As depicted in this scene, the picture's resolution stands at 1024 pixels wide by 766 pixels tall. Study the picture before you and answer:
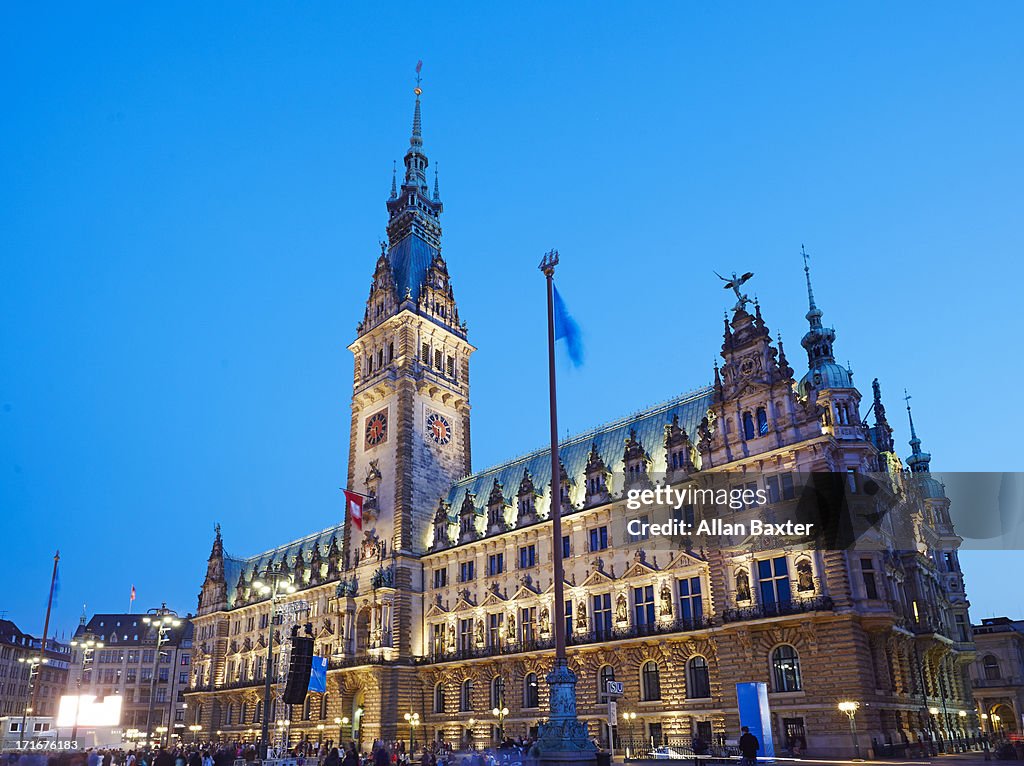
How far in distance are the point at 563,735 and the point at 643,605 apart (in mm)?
27196

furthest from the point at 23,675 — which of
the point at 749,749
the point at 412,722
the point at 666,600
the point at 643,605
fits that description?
the point at 749,749

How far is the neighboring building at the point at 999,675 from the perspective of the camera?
85.8 m

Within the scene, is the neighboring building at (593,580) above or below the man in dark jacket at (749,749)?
above

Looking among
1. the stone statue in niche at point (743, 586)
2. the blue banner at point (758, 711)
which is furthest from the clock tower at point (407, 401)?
the blue banner at point (758, 711)

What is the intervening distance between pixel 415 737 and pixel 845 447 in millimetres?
41301

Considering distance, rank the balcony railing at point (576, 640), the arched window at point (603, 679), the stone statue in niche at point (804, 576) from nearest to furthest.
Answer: the stone statue in niche at point (804, 576)
the balcony railing at point (576, 640)
the arched window at point (603, 679)

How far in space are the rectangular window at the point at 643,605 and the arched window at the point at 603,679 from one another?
12.6 feet

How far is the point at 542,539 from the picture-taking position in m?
60.6

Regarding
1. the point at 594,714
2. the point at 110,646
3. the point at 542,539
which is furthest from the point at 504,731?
the point at 110,646

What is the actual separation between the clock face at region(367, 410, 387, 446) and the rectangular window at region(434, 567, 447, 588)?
14313mm

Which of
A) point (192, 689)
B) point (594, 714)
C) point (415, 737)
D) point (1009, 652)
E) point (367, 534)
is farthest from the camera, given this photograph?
point (192, 689)

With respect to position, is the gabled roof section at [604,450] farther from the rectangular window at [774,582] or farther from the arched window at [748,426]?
the rectangular window at [774,582]

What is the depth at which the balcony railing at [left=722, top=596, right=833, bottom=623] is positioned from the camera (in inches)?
1655

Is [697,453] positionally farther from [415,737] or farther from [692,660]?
[415,737]
